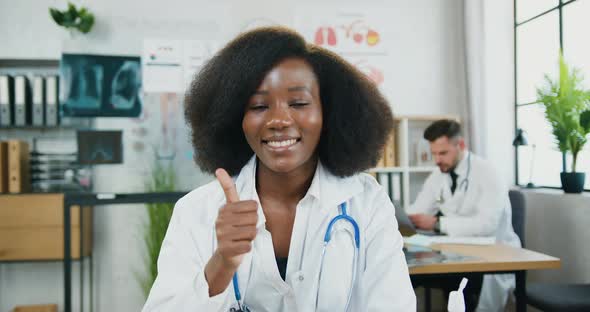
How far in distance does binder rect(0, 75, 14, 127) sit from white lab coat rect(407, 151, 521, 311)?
9.52ft

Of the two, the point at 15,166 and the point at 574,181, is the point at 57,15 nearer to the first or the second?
the point at 15,166

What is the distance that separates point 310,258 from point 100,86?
310cm

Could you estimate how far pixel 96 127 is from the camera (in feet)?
13.1

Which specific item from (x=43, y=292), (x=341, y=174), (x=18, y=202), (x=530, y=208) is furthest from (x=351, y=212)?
(x=43, y=292)

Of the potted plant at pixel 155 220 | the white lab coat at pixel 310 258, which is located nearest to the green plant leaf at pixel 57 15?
the potted plant at pixel 155 220

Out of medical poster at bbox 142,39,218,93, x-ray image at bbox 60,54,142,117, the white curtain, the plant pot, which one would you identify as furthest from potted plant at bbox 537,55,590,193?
x-ray image at bbox 60,54,142,117

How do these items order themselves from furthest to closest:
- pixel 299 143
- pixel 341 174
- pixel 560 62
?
pixel 560 62
pixel 341 174
pixel 299 143

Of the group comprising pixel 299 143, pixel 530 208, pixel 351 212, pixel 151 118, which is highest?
pixel 151 118

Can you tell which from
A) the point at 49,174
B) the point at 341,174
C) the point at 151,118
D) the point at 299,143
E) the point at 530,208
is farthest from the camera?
the point at 151,118

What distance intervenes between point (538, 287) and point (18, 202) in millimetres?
3187

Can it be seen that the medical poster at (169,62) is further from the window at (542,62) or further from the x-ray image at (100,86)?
the window at (542,62)

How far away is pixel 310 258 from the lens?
1274mm

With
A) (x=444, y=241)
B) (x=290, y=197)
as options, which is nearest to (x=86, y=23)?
(x=444, y=241)

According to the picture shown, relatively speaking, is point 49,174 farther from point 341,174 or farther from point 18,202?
point 341,174
